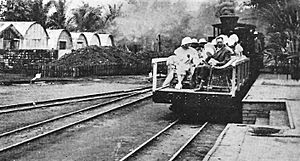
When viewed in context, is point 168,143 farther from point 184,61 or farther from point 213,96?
point 184,61

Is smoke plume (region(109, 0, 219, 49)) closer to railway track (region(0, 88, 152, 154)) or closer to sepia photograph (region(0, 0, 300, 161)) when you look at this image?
sepia photograph (region(0, 0, 300, 161))

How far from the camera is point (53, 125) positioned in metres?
10.2

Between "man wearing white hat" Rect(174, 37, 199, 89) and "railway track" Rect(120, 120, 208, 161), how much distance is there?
1171 millimetres

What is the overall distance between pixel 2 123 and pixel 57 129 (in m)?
1.74

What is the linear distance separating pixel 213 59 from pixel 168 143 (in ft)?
10.5

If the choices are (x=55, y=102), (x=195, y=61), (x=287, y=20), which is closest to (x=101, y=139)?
(x=195, y=61)

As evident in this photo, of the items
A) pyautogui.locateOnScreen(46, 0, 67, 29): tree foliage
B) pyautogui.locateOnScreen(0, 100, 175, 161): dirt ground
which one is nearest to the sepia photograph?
pyautogui.locateOnScreen(0, 100, 175, 161): dirt ground

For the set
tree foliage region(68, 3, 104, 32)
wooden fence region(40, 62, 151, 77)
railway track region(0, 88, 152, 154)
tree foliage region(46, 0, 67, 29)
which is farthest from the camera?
tree foliage region(68, 3, 104, 32)

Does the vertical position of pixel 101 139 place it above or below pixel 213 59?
below

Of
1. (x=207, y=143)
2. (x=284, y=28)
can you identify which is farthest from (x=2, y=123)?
(x=284, y=28)

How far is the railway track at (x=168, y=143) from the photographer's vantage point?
743cm

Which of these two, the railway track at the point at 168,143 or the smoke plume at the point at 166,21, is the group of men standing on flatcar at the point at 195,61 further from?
the smoke plume at the point at 166,21

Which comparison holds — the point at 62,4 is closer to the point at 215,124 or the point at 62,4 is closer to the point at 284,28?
the point at 284,28

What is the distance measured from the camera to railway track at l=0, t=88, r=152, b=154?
27.6 feet
